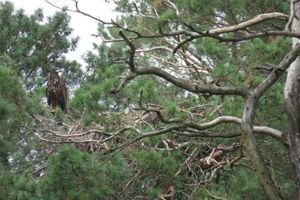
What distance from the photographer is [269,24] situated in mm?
6031

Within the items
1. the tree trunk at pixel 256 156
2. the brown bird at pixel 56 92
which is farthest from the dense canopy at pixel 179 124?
the brown bird at pixel 56 92

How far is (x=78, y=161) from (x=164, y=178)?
80 cm

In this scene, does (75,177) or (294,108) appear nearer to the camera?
(294,108)

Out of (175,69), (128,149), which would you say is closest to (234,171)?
(128,149)

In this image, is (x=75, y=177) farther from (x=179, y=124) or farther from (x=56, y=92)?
(x=56, y=92)

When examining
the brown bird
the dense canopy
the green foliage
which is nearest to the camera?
the dense canopy

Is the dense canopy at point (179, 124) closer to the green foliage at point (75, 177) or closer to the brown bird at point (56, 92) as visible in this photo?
the green foliage at point (75, 177)

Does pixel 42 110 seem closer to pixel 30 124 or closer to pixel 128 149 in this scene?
pixel 30 124

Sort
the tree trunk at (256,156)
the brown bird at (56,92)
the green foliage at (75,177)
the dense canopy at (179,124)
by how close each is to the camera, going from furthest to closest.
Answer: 1. the brown bird at (56,92)
2. the green foliage at (75,177)
3. the dense canopy at (179,124)
4. the tree trunk at (256,156)

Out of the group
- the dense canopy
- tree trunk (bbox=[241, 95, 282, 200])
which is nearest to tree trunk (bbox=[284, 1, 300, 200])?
the dense canopy

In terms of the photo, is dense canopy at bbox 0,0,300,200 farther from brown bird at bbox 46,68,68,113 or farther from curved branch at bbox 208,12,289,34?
brown bird at bbox 46,68,68,113

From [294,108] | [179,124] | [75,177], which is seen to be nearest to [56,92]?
[75,177]

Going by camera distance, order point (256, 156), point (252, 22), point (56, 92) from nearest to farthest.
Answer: point (256, 156), point (252, 22), point (56, 92)

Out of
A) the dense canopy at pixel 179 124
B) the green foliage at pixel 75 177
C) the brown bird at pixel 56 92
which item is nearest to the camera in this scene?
the dense canopy at pixel 179 124
